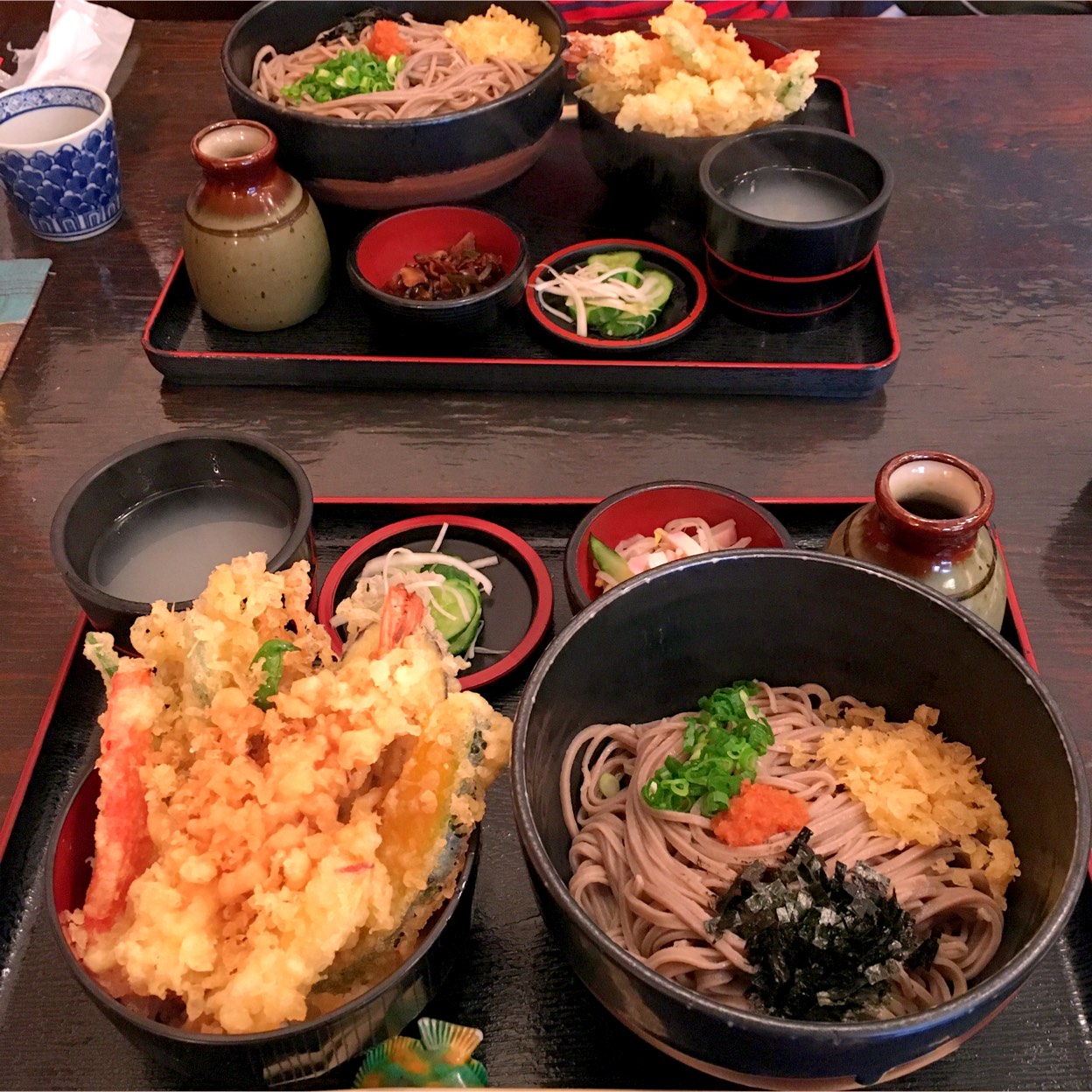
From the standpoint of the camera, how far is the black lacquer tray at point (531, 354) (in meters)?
1.83

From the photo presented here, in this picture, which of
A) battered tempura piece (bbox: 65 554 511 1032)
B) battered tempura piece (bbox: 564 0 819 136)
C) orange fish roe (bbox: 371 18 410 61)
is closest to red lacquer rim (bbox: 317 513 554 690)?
battered tempura piece (bbox: 65 554 511 1032)

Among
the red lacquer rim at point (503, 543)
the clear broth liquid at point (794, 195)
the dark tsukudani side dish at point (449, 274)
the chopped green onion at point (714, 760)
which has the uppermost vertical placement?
the clear broth liquid at point (794, 195)

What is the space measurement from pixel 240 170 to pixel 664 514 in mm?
1077

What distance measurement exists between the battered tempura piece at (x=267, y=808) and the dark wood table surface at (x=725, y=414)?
466mm

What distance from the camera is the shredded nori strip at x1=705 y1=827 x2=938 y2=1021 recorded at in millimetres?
936

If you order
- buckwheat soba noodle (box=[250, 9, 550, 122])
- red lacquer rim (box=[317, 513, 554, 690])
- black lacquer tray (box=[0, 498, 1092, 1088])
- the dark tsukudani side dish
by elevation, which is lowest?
black lacquer tray (box=[0, 498, 1092, 1088])

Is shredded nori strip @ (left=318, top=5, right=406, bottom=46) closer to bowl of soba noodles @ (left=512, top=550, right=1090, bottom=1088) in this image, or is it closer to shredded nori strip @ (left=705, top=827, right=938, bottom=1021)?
bowl of soba noodles @ (left=512, top=550, right=1090, bottom=1088)

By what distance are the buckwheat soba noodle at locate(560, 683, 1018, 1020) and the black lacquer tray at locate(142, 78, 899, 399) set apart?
79 centimetres

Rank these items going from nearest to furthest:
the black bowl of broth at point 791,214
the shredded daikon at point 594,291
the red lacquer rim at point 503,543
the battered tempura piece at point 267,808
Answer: the battered tempura piece at point 267,808 < the red lacquer rim at point 503,543 < the black bowl of broth at point 791,214 < the shredded daikon at point 594,291

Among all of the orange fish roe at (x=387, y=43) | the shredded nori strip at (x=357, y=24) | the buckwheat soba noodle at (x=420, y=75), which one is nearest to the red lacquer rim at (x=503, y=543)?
the buckwheat soba noodle at (x=420, y=75)

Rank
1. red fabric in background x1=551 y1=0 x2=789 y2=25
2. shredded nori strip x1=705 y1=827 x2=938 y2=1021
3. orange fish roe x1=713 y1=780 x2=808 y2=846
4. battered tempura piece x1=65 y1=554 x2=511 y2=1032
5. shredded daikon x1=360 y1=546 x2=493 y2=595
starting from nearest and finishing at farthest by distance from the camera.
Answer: battered tempura piece x1=65 y1=554 x2=511 y2=1032
shredded nori strip x1=705 y1=827 x2=938 y2=1021
orange fish roe x1=713 y1=780 x2=808 y2=846
shredded daikon x1=360 y1=546 x2=493 y2=595
red fabric in background x1=551 y1=0 x2=789 y2=25

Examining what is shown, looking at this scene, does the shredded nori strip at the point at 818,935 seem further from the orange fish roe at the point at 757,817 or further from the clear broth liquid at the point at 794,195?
the clear broth liquid at the point at 794,195

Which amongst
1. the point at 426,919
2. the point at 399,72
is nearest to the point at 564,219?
the point at 399,72

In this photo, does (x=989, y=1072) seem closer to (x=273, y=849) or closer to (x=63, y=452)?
(x=273, y=849)
